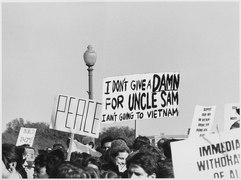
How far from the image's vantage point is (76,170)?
5352 mm

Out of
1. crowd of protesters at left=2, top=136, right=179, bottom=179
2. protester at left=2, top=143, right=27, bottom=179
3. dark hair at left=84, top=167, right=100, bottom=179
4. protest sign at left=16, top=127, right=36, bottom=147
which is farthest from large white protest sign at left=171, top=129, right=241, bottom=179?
protester at left=2, top=143, right=27, bottom=179

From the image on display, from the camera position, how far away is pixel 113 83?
5312 mm

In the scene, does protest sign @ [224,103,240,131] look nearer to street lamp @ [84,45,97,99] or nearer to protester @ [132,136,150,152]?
protester @ [132,136,150,152]

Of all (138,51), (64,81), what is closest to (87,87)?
(64,81)

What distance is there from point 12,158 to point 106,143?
2.78 ft

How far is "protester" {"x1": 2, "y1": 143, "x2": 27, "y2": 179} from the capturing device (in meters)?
5.41

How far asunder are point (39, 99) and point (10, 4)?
860 millimetres

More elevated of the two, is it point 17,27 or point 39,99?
point 17,27

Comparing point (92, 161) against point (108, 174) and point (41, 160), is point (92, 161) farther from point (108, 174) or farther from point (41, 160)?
point (41, 160)

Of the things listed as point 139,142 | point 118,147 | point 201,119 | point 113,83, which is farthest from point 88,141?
point 201,119

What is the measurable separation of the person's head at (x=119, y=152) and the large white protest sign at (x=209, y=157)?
54 cm

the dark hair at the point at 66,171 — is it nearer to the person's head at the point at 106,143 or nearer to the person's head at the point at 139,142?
the person's head at the point at 106,143

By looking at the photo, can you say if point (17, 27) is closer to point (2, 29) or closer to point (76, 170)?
point (2, 29)

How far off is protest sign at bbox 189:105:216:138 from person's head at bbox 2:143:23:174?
1516mm
